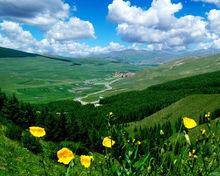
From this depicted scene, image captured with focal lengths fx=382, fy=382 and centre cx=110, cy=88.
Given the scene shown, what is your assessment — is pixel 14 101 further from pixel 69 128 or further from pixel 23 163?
pixel 23 163

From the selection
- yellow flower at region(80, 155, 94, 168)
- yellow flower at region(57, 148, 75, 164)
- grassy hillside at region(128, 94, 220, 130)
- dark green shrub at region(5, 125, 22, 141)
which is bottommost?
grassy hillside at region(128, 94, 220, 130)

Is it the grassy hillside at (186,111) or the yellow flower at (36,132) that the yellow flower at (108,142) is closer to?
the yellow flower at (36,132)

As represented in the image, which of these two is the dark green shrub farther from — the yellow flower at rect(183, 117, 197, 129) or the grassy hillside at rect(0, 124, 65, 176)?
the yellow flower at rect(183, 117, 197, 129)

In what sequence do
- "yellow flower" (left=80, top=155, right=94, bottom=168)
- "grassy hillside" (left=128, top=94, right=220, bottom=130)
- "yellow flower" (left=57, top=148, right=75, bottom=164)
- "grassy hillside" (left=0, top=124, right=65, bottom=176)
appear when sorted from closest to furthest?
"yellow flower" (left=57, top=148, right=75, bottom=164), "yellow flower" (left=80, top=155, right=94, bottom=168), "grassy hillside" (left=0, top=124, right=65, bottom=176), "grassy hillside" (left=128, top=94, right=220, bottom=130)

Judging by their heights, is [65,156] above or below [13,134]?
above

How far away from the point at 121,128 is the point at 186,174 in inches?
43.2

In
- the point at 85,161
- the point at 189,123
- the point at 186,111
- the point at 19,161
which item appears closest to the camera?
the point at 189,123

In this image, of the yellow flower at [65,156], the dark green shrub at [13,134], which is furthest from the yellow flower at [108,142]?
the dark green shrub at [13,134]

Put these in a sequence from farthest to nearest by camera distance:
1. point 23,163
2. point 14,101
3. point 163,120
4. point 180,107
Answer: point 180,107 < point 163,120 < point 14,101 < point 23,163

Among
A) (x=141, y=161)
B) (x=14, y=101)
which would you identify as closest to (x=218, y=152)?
(x=141, y=161)

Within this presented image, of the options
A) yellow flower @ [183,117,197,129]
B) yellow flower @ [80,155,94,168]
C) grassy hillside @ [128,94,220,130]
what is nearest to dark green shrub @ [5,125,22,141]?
yellow flower @ [80,155,94,168]

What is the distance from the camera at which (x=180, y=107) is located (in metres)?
198

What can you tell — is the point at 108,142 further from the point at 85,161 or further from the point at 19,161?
the point at 19,161

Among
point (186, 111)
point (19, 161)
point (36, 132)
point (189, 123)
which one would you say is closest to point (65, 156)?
point (36, 132)
